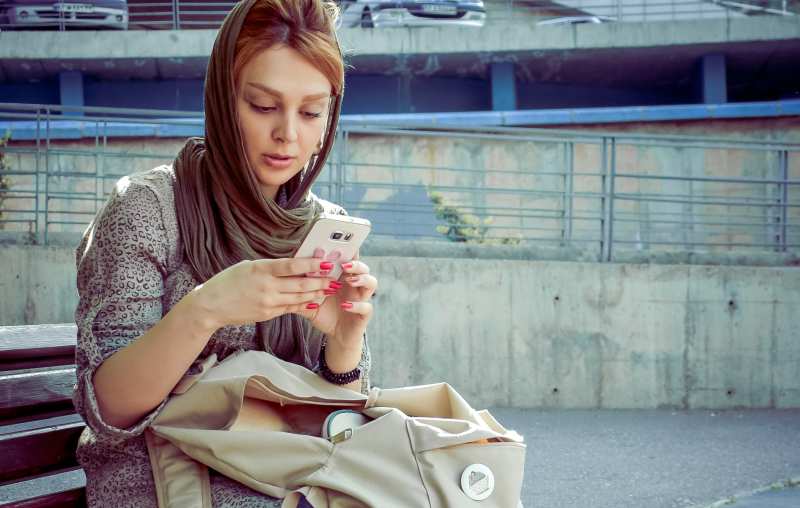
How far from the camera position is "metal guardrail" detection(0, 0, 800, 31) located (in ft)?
52.5

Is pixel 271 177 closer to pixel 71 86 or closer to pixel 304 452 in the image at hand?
pixel 304 452

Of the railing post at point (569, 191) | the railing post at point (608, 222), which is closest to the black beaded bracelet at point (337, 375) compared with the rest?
the railing post at point (569, 191)

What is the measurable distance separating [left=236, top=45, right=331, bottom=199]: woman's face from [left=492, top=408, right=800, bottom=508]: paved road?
2852mm

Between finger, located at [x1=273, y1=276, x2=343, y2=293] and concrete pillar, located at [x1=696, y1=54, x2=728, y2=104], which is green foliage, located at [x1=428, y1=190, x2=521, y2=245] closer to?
finger, located at [x1=273, y1=276, x2=343, y2=293]

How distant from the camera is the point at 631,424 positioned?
22.7 ft

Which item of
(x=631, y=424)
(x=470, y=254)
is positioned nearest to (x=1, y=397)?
(x=631, y=424)

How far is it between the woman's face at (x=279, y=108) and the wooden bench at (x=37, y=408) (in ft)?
2.22

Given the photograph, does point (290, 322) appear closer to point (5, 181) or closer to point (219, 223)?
point (219, 223)

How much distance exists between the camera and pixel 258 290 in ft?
5.52

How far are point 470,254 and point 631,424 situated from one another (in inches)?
84.5

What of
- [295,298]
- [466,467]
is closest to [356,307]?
Result: [295,298]

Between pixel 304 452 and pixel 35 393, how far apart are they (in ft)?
2.56

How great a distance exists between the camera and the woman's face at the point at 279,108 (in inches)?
A: 81.9

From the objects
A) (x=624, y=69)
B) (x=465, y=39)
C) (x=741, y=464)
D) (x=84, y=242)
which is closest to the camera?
(x=84, y=242)
